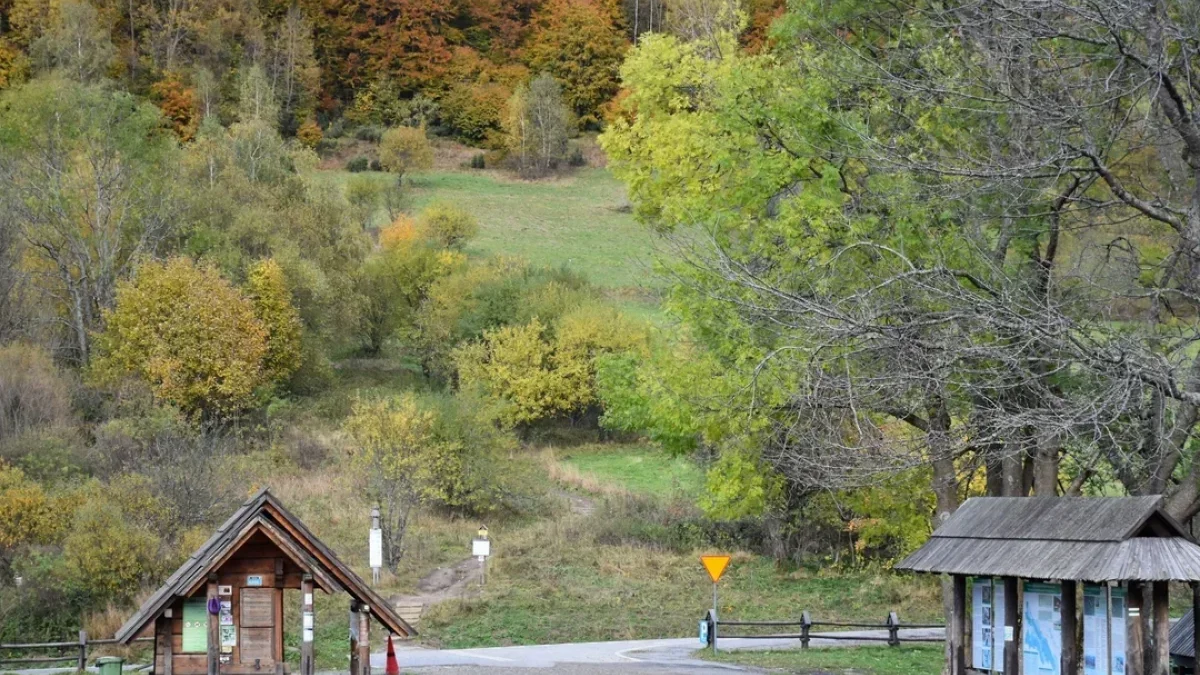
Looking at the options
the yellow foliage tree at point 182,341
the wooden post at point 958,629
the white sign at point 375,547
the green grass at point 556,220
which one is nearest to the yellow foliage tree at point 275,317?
the yellow foliage tree at point 182,341

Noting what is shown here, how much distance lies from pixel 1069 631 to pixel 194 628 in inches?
511

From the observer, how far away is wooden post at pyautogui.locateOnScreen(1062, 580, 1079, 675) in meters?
19.8

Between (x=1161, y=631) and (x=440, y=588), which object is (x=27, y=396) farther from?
(x=1161, y=631)

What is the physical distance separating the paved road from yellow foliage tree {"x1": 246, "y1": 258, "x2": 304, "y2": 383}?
2940 centimetres

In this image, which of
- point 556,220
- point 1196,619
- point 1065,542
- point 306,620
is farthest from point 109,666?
point 556,220

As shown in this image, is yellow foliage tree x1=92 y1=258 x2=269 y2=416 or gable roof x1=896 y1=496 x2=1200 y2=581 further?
yellow foliage tree x1=92 y1=258 x2=269 y2=416

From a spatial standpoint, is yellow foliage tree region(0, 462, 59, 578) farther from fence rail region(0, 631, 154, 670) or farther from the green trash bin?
the green trash bin

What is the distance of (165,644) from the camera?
77.9ft

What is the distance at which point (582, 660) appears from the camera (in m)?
30.4

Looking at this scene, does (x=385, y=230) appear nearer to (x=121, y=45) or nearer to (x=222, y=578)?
(x=121, y=45)

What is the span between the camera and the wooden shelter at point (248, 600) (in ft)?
75.8

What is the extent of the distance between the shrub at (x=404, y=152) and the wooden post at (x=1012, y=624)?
3397 inches

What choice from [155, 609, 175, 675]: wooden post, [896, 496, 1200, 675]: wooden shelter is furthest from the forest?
[155, 609, 175, 675]: wooden post

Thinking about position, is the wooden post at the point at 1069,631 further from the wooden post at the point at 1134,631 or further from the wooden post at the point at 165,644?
the wooden post at the point at 165,644
